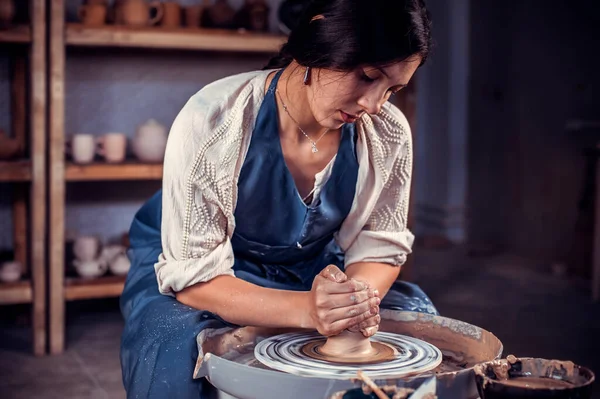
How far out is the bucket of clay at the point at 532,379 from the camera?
0.90 metres

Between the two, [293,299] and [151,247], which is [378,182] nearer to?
[293,299]

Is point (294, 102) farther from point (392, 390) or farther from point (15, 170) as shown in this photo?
point (15, 170)

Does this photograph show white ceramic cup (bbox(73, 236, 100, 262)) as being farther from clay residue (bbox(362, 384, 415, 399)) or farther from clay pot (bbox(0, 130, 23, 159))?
clay residue (bbox(362, 384, 415, 399))

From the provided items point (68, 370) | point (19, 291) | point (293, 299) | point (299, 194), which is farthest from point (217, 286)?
point (19, 291)

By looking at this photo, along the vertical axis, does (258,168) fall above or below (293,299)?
above

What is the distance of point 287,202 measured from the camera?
56.5 inches

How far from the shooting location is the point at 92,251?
2.73m

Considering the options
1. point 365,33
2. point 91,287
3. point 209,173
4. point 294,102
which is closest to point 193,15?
point 91,287

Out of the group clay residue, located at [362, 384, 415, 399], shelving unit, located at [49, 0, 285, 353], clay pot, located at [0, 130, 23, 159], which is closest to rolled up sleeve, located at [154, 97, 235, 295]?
Answer: clay residue, located at [362, 384, 415, 399]

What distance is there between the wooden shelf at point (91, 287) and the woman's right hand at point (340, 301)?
1.62 m

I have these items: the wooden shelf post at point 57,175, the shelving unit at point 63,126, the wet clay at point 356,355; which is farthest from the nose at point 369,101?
the wooden shelf post at point 57,175

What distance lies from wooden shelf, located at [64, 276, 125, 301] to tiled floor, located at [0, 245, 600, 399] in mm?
180

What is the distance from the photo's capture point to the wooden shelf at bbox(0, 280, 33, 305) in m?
2.49

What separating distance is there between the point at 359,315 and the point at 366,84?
38cm
